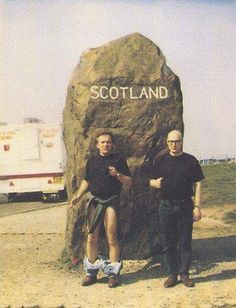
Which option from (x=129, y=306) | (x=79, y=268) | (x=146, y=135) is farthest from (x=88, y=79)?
(x=129, y=306)

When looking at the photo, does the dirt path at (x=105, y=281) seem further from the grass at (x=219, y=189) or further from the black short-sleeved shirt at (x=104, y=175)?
the grass at (x=219, y=189)

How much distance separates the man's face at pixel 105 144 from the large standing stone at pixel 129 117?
88 cm

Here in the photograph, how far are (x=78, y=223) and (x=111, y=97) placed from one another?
1714 mm

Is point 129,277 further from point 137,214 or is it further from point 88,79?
point 88,79

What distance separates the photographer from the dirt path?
5715mm

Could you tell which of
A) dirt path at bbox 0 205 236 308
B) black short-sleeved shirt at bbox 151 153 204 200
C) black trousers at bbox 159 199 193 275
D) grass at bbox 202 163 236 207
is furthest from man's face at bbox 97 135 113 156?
grass at bbox 202 163 236 207

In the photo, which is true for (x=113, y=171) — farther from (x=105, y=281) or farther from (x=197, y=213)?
(x=105, y=281)

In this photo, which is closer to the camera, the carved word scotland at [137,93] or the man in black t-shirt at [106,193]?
the man in black t-shirt at [106,193]

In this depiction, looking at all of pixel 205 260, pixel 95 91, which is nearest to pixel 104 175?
pixel 95 91

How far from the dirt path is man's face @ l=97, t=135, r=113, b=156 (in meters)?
1.55

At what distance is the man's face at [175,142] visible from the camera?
240 inches

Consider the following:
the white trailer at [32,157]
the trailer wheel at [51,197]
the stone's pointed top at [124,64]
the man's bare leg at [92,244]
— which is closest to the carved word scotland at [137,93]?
the stone's pointed top at [124,64]

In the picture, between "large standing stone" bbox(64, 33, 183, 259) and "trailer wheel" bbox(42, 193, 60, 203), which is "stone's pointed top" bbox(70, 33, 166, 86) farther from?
"trailer wheel" bbox(42, 193, 60, 203)

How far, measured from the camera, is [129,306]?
5516 mm
